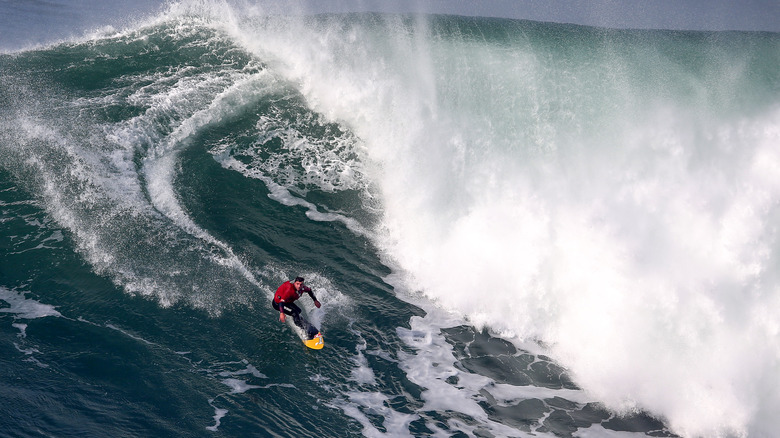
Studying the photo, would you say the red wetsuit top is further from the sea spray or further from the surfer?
the sea spray

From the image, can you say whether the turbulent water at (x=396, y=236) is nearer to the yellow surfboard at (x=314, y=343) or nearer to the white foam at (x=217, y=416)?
the white foam at (x=217, y=416)

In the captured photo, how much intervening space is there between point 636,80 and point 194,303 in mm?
15060

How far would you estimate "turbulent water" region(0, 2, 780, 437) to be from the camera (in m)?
9.62

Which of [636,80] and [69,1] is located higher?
[69,1]

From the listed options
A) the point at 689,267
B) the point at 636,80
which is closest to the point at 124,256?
the point at 689,267

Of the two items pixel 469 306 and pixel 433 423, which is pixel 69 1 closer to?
pixel 469 306

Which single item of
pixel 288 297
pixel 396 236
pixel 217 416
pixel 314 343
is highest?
pixel 396 236

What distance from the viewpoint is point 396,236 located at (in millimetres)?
14758

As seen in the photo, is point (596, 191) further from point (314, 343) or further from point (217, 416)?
point (217, 416)

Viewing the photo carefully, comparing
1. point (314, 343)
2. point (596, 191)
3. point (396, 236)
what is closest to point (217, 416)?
point (314, 343)

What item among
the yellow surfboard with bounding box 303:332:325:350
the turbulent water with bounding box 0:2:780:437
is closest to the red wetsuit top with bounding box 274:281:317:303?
the turbulent water with bounding box 0:2:780:437

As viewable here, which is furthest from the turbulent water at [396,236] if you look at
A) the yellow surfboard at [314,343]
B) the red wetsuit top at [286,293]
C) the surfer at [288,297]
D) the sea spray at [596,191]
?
the red wetsuit top at [286,293]

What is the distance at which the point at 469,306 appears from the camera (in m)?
12.8

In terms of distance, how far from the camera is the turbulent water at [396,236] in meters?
9.62
